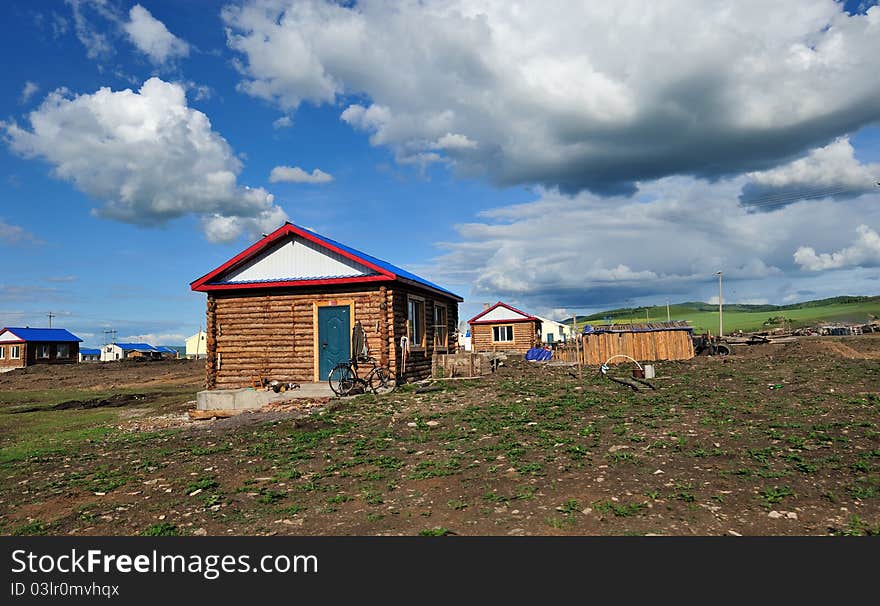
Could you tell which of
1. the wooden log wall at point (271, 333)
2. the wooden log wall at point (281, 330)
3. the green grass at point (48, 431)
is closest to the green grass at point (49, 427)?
the green grass at point (48, 431)

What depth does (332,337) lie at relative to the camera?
19.4m

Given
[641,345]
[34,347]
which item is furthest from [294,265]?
[34,347]

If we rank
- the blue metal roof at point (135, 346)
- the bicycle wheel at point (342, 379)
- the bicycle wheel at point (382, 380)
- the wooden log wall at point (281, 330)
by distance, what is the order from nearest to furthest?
the bicycle wheel at point (342, 379)
the bicycle wheel at point (382, 380)
the wooden log wall at point (281, 330)
the blue metal roof at point (135, 346)

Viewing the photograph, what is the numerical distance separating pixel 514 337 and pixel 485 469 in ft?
152

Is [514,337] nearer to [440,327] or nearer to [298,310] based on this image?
[440,327]

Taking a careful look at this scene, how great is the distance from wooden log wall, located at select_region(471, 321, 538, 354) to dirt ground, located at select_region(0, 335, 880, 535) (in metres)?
37.3

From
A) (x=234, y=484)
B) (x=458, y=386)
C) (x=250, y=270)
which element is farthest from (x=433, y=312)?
(x=234, y=484)

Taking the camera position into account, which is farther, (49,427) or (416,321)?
(416,321)

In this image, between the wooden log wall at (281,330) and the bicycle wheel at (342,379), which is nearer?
the bicycle wheel at (342,379)

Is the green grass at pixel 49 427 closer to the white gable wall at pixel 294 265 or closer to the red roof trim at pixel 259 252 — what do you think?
the red roof trim at pixel 259 252

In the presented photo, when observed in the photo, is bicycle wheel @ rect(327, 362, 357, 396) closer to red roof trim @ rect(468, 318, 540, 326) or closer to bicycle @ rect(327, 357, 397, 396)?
bicycle @ rect(327, 357, 397, 396)

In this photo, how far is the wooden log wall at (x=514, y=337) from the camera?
5388cm

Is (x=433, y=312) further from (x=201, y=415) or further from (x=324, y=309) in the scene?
(x=201, y=415)

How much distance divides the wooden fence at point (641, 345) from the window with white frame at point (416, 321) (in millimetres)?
11870
